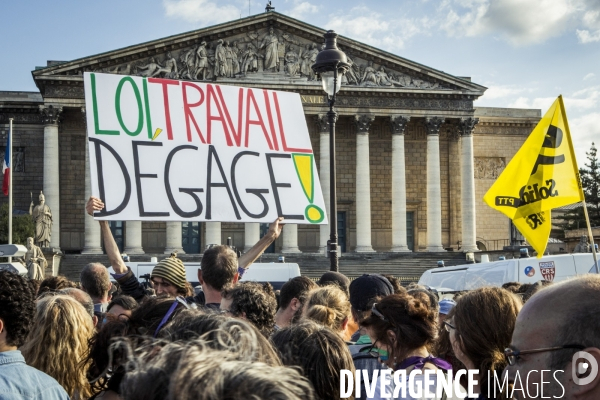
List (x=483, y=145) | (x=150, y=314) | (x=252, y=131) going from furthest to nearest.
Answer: (x=483, y=145) → (x=252, y=131) → (x=150, y=314)

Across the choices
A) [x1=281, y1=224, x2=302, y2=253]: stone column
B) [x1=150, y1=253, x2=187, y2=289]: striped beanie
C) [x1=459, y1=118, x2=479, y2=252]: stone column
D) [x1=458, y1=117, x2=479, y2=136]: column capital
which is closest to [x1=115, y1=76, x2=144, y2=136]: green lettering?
[x1=150, y1=253, x2=187, y2=289]: striped beanie

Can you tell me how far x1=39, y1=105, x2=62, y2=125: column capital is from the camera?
123ft

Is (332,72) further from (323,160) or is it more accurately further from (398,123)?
(398,123)

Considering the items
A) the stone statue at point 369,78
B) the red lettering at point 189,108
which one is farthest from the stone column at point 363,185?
the red lettering at point 189,108

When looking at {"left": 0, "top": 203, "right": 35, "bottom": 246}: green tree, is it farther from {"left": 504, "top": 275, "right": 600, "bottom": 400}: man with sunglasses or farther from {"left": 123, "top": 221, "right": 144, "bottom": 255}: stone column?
{"left": 504, "top": 275, "right": 600, "bottom": 400}: man with sunglasses

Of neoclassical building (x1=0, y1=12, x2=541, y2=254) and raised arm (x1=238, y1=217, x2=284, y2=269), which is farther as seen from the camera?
neoclassical building (x1=0, y1=12, x2=541, y2=254)

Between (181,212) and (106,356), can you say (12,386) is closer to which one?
(106,356)

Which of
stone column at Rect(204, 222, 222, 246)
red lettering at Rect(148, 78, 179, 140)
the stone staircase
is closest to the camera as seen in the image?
red lettering at Rect(148, 78, 179, 140)

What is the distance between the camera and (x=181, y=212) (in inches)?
296

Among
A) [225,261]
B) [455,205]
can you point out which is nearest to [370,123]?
[455,205]

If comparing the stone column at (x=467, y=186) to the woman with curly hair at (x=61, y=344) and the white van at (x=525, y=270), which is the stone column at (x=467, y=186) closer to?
the white van at (x=525, y=270)

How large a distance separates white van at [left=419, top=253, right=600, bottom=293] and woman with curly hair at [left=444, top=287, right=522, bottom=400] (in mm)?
16670

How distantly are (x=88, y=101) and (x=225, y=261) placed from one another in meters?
3.06

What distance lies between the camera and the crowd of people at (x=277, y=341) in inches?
63.7
